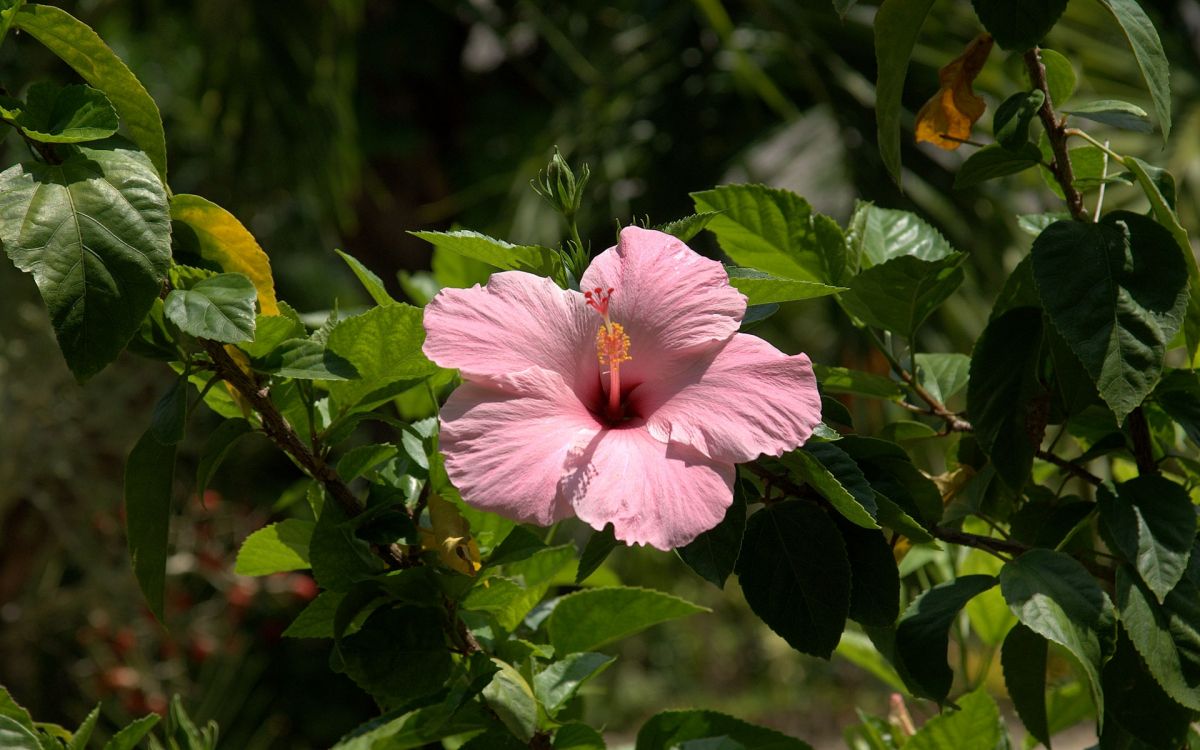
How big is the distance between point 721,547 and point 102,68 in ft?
1.09

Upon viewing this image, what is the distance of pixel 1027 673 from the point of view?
0.57 meters

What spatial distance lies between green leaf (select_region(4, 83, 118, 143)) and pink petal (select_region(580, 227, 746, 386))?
0.20m

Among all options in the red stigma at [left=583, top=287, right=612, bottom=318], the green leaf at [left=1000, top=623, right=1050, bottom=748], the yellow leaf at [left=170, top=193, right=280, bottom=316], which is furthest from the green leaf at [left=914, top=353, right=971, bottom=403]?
the yellow leaf at [left=170, top=193, right=280, bottom=316]

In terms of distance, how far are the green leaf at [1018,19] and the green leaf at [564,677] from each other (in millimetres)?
322

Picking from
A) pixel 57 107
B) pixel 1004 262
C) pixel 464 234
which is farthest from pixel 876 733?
pixel 1004 262

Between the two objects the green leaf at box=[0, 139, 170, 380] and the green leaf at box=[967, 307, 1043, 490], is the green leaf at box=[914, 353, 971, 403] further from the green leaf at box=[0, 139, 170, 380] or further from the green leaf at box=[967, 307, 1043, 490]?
the green leaf at box=[0, 139, 170, 380]

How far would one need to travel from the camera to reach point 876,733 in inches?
28.1

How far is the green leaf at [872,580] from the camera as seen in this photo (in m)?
0.51

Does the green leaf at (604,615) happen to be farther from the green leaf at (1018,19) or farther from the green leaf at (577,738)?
the green leaf at (1018,19)

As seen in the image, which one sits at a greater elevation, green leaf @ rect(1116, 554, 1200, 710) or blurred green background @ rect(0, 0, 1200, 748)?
green leaf @ rect(1116, 554, 1200, 710)

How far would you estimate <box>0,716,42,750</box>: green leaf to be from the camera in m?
0.50

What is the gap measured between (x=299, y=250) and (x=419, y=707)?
12.0ft

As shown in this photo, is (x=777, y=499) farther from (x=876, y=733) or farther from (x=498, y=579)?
(x=876, y=733)

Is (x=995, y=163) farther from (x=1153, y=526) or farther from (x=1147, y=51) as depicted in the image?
(x=1153, y=526)
